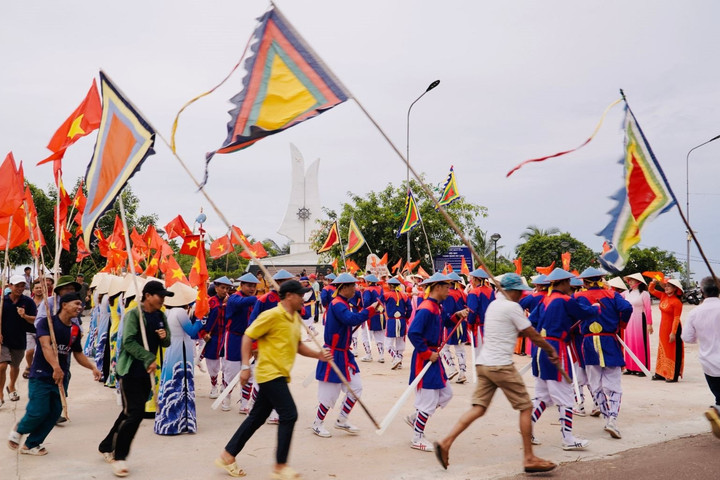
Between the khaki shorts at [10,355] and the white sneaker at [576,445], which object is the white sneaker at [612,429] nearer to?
the white sneaker at [576,445]

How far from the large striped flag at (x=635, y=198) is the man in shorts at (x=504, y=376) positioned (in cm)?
102

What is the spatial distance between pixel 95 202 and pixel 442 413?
512cm

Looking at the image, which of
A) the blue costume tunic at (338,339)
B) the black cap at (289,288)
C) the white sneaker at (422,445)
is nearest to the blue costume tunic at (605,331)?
the white sneaker at (422,445)

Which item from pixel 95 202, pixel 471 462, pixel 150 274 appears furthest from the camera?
pixel 150 274

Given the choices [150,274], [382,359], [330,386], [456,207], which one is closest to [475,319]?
[382,359]

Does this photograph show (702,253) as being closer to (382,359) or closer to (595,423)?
(595,423)

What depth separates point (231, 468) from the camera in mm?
5492

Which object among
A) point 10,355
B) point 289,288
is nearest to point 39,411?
point 289,288

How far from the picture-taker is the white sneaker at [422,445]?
6.49m

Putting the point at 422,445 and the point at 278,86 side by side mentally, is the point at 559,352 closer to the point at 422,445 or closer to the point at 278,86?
the point at 422,445

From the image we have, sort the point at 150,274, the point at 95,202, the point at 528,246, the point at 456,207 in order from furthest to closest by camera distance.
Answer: the point at 528,246 < the point at 456,207 < the point at 150,274 < the point at 95,202

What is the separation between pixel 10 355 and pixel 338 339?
193 inches

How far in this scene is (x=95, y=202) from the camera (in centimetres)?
681

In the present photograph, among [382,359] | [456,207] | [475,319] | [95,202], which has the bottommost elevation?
[382,359]
